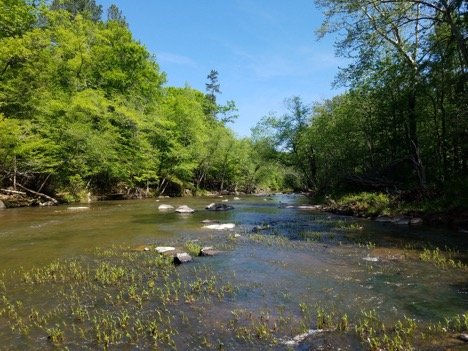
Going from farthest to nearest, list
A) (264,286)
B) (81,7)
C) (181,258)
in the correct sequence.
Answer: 1. (81,7)
2. (181,258)
3. (264,286)

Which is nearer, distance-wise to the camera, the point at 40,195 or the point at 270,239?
the point at 270,239

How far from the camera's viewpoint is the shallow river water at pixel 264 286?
6.60 m

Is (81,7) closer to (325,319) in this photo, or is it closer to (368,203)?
(368,203)

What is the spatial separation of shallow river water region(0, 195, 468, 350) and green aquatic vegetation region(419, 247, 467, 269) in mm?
212

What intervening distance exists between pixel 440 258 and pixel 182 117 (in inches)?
2097

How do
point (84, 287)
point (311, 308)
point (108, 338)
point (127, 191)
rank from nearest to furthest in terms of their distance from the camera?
point (108, 338), point (311, 308), point (84, 287), point (127, 191)

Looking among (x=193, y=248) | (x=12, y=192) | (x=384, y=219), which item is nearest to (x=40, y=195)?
(x=12, y=192)

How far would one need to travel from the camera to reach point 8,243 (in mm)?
15789

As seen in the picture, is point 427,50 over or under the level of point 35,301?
over

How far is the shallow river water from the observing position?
6.60 meters

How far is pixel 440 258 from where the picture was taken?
11.9m

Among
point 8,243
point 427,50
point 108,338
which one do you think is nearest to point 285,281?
point 108,338

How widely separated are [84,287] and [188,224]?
478 inches

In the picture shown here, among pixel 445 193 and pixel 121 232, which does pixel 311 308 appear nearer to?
pixel 121 232
